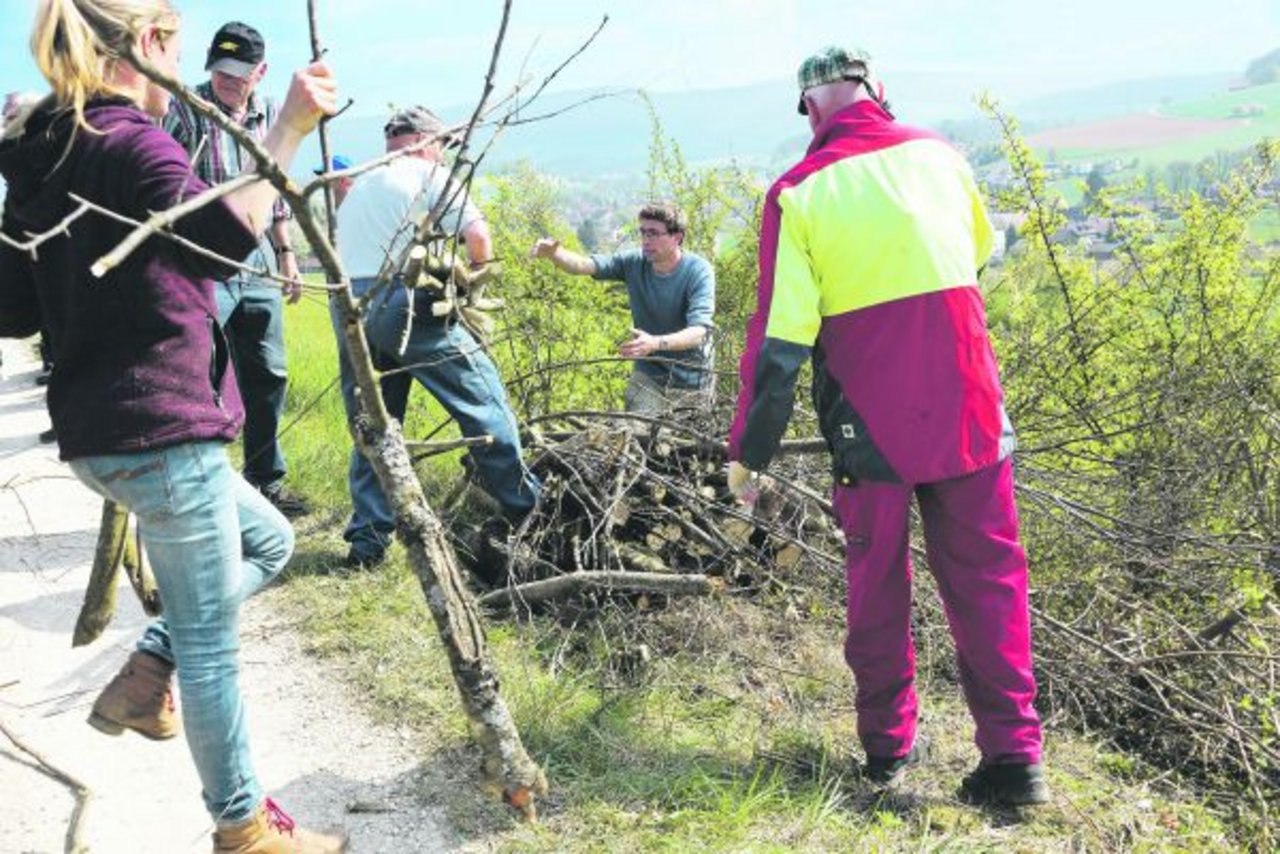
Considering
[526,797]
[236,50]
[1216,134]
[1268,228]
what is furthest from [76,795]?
[1216,134]

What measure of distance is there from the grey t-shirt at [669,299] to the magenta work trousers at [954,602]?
7.88 feet

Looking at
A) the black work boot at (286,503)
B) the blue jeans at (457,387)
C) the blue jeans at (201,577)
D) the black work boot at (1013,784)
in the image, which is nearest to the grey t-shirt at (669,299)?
the blue jeans at (457,387)

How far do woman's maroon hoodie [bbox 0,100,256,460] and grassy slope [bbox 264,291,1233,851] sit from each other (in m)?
1.40

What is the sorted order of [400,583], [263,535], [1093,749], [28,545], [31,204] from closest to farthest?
[31,204] < [263,535] < [1093,749] < [400,583] < [28,545]

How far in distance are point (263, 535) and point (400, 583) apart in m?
1.75

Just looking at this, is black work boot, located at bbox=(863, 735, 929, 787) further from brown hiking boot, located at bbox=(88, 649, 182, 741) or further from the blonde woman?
brown hiking boot, located at bbox=(88, 649, 182, 741)

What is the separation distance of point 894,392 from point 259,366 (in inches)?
138

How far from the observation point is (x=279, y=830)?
8.11ft

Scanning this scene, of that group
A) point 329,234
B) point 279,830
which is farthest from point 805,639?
point 329,234

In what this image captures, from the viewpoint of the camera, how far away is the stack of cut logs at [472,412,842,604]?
4035 millimetres

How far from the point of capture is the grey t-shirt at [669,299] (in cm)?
533

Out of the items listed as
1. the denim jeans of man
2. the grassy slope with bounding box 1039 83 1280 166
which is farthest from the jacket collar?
the grassy slope with bounding box 1039 83 1280 166

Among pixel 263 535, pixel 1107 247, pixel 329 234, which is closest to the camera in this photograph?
pixel 329 234

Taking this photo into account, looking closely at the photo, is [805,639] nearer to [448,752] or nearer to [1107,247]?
[448,752]
